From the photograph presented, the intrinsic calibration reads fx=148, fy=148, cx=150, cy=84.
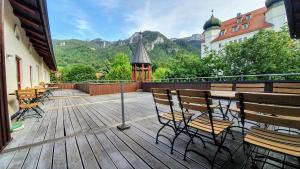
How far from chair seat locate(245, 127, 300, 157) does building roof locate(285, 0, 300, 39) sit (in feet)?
7.68

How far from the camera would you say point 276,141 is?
1354 mm

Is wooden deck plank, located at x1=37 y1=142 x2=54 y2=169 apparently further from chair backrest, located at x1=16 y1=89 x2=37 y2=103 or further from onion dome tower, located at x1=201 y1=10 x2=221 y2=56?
onion dome tower, located at x1=201 y1=10 x2=221 y2=56

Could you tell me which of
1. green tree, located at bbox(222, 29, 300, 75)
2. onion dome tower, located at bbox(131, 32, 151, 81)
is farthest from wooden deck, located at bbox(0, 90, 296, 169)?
green tree, located at bbox(222, 29, 300, 75)

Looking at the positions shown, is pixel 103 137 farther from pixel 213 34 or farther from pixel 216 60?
pixel 213 34

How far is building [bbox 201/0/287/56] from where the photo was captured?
2298cm

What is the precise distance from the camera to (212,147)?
2186 mm

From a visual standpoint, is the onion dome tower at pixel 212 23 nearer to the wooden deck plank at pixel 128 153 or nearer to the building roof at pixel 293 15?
the building roof at pixel 293 15

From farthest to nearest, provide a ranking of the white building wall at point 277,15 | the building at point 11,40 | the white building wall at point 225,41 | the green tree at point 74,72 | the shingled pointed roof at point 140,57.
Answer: the green tree at point 74,72, the white building wall at point 225,41, the white building wall at point 277,15, the shingled pointed roof at point 140,57, the building at point 11,40

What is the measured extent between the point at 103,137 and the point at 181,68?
1203 centimetres

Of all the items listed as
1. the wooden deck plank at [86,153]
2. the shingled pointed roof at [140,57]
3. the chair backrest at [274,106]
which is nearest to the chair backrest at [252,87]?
the chair backrest at [274,106]

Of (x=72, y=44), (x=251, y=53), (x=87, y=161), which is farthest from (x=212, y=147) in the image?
(x=72, y=44)

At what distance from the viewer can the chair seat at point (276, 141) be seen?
122 centimetres

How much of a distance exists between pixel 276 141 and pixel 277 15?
30.6 meters

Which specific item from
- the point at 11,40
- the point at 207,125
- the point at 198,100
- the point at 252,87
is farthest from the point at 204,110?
the point at 11,40
